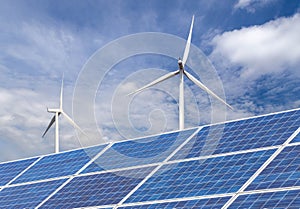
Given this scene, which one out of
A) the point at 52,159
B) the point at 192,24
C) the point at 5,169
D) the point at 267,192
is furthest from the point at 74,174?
the point at 192,24

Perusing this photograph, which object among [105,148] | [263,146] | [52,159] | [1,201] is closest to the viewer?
[263,146]

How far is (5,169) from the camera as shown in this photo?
148ft

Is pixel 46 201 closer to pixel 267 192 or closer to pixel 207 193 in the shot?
pixel 207 193

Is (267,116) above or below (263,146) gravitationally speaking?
above

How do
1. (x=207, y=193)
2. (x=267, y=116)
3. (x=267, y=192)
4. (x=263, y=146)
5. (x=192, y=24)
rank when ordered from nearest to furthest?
(x=267, y=192) → (x=207, y=193) → (x=263, y=146) → (x=267, y=116) → (x=192, y=24)

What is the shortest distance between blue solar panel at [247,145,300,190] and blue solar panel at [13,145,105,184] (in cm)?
1637

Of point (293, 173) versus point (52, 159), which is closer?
point (293, 173)

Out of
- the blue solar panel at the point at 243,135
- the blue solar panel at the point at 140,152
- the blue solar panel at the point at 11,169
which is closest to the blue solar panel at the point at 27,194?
the blue solar panel at the point at 140,152

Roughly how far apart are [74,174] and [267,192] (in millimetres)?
17049

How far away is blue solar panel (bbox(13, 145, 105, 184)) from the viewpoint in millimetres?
38344

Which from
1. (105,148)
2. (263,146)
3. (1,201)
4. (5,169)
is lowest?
(263,146)

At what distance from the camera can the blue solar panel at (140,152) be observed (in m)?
34.4

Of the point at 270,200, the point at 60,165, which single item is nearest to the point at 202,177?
the point at 270,200

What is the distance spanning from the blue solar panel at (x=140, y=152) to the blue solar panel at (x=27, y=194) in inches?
116
